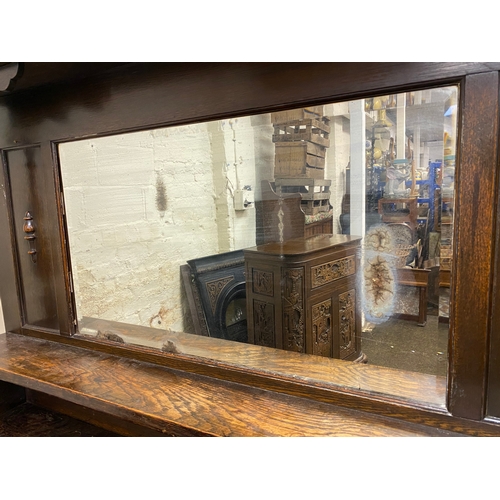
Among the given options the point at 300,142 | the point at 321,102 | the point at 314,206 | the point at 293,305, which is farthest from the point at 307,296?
the point at 321,102

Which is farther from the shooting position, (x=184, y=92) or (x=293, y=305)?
(x=293, y=305)

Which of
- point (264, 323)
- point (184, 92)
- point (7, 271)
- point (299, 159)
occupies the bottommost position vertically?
point (264, 323)

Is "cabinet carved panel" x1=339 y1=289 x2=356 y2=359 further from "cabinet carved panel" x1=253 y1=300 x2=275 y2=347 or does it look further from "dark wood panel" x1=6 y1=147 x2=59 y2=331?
"dark wood panel" x1=6 y1=147 x2=59 y2=331

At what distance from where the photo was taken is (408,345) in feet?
2.73

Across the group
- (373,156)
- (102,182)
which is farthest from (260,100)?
(102,182)

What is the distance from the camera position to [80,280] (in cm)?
114

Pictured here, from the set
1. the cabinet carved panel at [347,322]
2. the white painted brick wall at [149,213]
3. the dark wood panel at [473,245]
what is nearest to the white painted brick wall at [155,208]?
the white painted brick wall at [149,213]

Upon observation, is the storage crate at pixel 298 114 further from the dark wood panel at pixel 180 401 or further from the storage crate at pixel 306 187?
the dark wood panel at pixel 180 401

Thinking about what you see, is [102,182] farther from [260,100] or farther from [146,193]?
[260,100]

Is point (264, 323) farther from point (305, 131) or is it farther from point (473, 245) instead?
point (473, 245)

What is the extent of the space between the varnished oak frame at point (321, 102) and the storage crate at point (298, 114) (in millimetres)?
114

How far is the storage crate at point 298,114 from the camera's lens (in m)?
0.79

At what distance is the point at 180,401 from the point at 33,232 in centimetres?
64

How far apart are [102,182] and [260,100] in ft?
2.40
